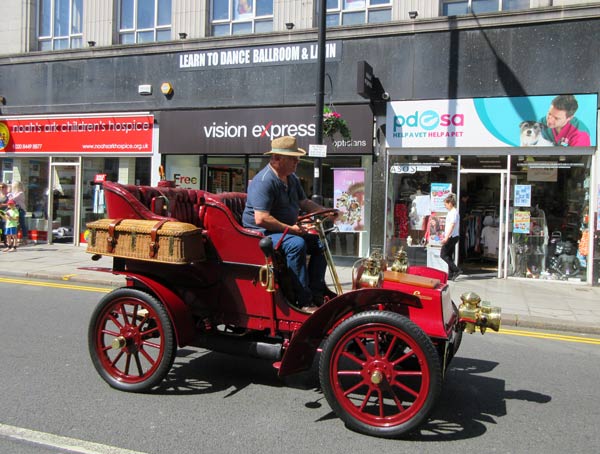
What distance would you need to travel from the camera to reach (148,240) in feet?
13.6

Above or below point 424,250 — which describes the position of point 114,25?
above

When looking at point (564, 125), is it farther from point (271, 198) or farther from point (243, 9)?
point (271, 198)

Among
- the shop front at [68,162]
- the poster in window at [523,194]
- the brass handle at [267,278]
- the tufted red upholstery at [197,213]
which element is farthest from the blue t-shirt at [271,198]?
the shop front at [68,162]

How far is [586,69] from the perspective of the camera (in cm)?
1073

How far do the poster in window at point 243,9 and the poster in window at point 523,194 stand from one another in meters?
7.80

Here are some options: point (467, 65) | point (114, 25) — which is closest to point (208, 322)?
point (467, 65)

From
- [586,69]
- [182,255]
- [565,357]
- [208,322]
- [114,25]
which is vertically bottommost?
[565,357]

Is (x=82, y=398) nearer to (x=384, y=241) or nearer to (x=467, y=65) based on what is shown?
(x=384, y=241)

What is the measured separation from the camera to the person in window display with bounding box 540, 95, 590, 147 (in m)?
10.7

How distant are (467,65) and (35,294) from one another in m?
9.52

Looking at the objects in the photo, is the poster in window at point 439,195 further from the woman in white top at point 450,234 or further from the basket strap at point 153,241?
the basket strap at point 153,241

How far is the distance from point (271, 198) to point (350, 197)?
8.32 meters

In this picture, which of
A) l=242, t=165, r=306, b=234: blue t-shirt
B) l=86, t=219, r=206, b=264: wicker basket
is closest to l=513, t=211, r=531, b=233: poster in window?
l=242, t=165, r=306, b=234: blue t-shirt

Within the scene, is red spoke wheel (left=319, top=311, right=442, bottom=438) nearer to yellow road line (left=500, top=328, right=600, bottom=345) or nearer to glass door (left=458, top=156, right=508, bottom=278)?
yellow road line (left=500, top=328, right=600, bottom=345)
